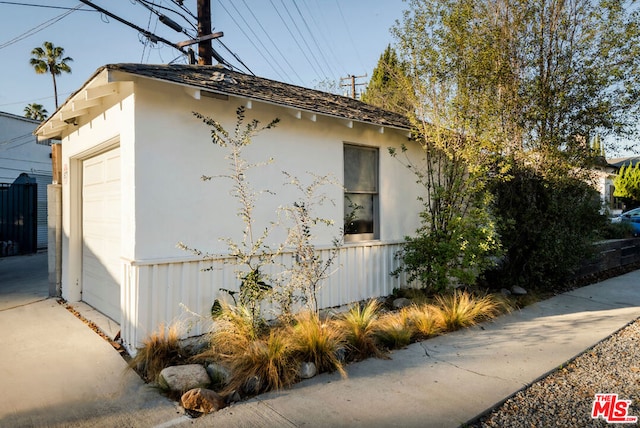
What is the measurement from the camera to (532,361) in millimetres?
4391

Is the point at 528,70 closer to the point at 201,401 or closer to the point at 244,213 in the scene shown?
the point at 244,213

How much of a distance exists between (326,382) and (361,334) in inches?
36.5

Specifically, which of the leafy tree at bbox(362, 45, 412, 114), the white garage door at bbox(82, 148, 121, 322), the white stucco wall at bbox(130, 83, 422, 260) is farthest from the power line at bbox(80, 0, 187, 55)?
the leafy tree at bbox(362, 45, 412, 114)

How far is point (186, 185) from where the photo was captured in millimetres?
4992

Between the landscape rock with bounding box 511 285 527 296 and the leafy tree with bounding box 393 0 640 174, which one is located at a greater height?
the leafy tree with bounding box 393 0 640 174

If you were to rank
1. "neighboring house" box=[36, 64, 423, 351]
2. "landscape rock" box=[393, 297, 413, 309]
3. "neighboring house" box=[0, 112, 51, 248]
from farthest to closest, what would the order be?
"neighboring house" box=[0, 112, 51, 248] → "landscape rock" box=[393, 297, 413, 309] → "neighboring house" box=[36, 64, 423, 351]

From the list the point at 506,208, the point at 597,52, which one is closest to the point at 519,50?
the point at 597,52

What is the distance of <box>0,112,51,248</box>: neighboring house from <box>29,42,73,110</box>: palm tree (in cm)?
1487

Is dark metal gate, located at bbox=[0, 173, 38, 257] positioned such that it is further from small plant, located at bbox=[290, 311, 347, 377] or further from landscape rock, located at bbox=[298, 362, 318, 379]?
landscape rock, located at bbox=[298, 362, 318, 379]

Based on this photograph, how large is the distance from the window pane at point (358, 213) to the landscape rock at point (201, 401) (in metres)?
3.90

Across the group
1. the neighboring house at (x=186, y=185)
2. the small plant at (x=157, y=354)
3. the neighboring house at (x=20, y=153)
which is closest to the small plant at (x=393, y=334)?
the neighboring house at (x=186, y=185)

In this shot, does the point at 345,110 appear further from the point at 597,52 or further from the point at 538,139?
the point at 597,52

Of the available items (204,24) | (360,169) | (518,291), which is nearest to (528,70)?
(360,169)

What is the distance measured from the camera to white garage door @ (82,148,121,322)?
5.64 meters
